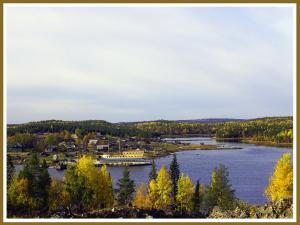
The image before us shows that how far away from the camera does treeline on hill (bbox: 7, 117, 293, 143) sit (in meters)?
13.2

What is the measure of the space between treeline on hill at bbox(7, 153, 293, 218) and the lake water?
2269mm

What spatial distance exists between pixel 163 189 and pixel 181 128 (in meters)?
8.93

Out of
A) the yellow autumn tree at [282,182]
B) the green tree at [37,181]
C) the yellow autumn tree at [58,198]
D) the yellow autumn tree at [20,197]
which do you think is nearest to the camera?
the yellow autumn tree at [20,197]

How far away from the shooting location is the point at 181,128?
20.1m

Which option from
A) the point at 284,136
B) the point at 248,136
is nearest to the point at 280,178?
the point at 284,136

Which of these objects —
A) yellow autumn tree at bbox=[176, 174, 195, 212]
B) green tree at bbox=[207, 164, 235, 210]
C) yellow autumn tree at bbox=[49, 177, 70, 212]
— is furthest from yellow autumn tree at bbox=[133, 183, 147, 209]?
yellow autumn tree at bbox=[49, 177, 70, 212]

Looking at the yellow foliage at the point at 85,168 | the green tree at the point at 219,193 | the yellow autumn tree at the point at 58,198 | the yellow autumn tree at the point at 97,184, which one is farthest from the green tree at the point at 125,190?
the green tree at the point at 219,193

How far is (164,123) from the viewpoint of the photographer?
18906 millimetres

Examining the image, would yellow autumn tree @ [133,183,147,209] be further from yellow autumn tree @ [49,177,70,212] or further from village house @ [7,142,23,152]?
village house @ [7,142,23,152]

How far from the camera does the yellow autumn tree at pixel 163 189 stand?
11.2 metres

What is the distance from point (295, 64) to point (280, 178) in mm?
3269

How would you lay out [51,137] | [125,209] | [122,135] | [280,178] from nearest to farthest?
[125,209] < [280,178] < [51,137] < [122,135]

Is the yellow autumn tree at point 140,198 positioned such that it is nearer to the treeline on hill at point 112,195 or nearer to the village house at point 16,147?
the treeline on hill at point 112,195

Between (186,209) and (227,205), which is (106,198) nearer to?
(186,209)
